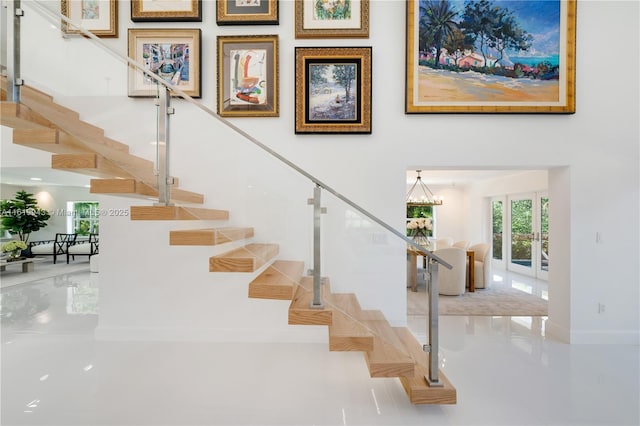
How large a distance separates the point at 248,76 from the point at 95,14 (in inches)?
68.1

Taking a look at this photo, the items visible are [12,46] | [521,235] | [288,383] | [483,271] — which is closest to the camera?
[12,46]

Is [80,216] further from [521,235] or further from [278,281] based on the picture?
[521,235]

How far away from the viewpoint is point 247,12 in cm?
317

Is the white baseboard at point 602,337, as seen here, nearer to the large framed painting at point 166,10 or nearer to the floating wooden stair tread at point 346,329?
the floating wooden stair tread at point 346,329

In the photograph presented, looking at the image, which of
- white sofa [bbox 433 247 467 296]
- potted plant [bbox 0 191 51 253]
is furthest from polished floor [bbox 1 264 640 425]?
potted plant [bbox 0 191 51 253]

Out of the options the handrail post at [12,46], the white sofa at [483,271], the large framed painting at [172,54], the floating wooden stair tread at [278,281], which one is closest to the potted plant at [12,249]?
the large framed painting at [172,54]

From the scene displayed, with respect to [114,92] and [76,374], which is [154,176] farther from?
[76,374]

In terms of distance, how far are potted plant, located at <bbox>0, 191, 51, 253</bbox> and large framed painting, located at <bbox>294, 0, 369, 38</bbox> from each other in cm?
940

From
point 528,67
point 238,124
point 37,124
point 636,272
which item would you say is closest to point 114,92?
point 37,124

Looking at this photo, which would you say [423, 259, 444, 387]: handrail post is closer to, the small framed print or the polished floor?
the polished floor

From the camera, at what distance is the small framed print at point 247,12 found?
3.16m

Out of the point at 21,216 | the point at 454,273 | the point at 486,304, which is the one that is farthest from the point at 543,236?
the point at 21,216

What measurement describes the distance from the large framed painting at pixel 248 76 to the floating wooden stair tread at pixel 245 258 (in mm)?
1579

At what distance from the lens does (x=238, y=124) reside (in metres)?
3.21
